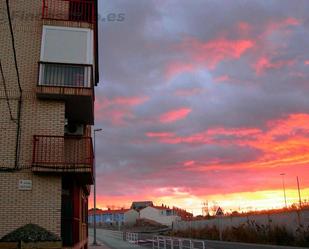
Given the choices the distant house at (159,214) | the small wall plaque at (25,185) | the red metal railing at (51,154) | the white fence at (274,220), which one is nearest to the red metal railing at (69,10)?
the red metal railing at (51,154)

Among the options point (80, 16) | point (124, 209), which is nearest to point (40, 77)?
point (80, 16)

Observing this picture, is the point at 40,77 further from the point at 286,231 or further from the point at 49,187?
the point at 286,231

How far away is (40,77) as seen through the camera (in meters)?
14.9

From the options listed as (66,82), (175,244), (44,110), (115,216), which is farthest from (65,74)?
(115,216)

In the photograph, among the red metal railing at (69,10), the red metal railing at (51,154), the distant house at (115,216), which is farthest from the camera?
the distant house at (115,216)

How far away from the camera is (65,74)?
15.2 metres

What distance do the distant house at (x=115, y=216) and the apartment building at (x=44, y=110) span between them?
402ft

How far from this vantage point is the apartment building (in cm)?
1402

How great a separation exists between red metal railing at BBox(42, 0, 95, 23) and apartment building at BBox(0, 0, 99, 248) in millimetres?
35

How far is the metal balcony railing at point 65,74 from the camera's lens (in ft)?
49.3

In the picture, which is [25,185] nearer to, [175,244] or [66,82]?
[66,82]

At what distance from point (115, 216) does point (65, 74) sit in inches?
5623

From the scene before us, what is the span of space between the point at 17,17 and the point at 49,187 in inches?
233

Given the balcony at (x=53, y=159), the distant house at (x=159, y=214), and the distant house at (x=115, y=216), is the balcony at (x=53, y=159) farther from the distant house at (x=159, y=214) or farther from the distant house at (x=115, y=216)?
the distant house at (x=159, y=214)
